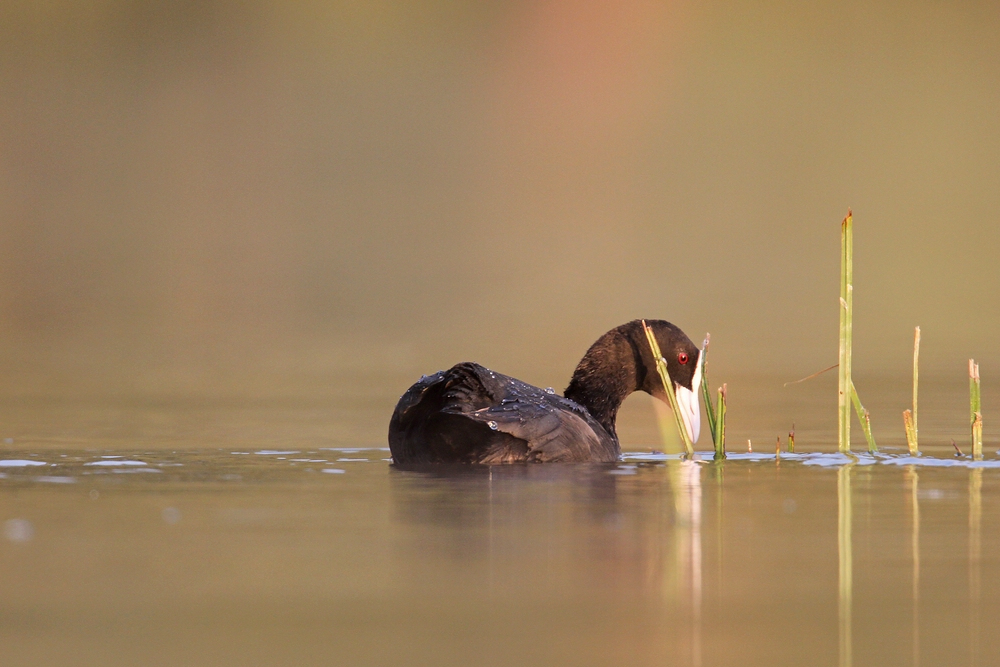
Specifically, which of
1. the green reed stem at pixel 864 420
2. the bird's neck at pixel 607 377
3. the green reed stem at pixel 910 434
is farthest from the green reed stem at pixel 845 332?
the bird's neck at pixel 607 377

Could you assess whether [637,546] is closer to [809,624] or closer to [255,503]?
[809,624]

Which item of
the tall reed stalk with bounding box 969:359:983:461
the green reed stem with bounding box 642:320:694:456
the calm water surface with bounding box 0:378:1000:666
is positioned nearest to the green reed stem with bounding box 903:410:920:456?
the calm water surface with bounding box 0:378:1000:666

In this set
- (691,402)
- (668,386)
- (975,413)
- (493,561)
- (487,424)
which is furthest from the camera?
(691,402)

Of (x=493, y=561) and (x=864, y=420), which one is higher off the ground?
(x=864, y=420)

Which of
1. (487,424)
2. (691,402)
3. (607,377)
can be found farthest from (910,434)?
(487,424)

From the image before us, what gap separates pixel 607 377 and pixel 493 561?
16.9ft

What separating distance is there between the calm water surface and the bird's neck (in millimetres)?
994

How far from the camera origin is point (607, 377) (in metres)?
12.0

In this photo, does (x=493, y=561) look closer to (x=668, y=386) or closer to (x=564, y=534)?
(x=564, y=534)

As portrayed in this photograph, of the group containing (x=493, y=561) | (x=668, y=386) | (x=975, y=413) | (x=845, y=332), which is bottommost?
(x=493, y=561)

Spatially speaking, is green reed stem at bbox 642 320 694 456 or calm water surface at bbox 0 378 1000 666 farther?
green reed stem at bbox 642 320 694 456

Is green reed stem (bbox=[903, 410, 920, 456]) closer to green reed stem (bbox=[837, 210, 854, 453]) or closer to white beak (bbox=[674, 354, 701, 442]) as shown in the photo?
green reed stem (bbox=[837, 210, 854, 453])

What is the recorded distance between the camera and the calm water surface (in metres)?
5.61

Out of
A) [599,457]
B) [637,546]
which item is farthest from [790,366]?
[637,546]
